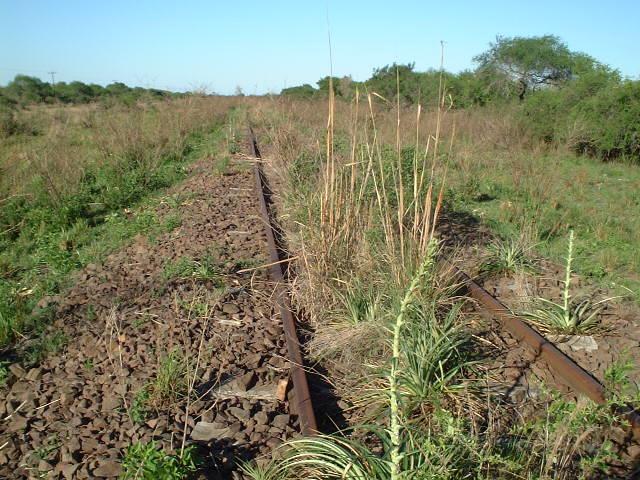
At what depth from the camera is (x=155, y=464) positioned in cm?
304

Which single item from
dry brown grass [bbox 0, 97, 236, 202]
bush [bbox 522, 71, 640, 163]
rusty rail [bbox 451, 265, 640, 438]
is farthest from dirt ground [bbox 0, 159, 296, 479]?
A: bush [bbox 522, 71, 640, 163]

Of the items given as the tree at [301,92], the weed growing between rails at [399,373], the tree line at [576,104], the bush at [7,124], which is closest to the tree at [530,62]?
the tree line at [576,104]

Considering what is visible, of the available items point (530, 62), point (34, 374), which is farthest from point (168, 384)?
point (530, 62)

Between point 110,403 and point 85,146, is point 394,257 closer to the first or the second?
point 110,403

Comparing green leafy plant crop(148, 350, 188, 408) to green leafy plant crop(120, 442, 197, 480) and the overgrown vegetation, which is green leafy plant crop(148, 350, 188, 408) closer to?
green leafy plant crop(120, 442, 197, 480)

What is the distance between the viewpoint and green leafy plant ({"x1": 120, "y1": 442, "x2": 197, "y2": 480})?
2988mm

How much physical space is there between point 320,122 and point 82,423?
48.7 ft

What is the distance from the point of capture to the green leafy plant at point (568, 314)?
4816 mm

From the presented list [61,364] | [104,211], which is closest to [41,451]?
[61,364]

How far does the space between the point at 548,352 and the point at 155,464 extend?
2.82 m

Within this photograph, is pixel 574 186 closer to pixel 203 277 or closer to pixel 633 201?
pixel 633 201

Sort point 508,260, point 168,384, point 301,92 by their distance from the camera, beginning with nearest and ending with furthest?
point 168,384
point 508,260
point 301,92

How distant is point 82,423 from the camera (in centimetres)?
382

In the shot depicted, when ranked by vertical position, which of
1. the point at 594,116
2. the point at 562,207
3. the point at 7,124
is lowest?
the point at 562,207
